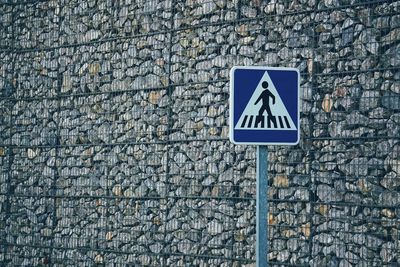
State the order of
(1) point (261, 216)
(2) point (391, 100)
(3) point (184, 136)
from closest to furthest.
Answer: (1) point (261, 216)
(2) point (391, 100)
(3) point (184, 136)

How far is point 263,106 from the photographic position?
776cm

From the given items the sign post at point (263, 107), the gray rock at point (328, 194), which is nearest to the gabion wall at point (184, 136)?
the gray rock at point (328, 194)

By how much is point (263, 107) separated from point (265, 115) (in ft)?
0.21

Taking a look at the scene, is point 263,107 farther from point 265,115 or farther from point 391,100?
point 391,100

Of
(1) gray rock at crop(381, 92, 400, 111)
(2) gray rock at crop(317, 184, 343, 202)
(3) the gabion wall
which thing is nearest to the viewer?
(1) gray rock at crop(381, 92, 400, 111)

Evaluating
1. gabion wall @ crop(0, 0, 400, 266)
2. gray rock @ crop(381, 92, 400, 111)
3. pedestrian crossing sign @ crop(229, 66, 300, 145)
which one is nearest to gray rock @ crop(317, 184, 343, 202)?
gabion wall @ crop(0, 0, 400, 266)

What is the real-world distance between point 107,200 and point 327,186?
3.68 metres

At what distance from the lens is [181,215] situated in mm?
12680

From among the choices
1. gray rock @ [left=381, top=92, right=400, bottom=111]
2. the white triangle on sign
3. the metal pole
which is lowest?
the metal pole

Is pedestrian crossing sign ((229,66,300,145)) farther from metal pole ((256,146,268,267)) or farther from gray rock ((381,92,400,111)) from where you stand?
gray rock ((381,92,400,111))

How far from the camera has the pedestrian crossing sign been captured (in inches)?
302

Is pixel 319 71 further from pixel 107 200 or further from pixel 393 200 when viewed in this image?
pixel 107 200

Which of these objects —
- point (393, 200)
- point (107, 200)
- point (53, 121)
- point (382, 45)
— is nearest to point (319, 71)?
point (382, 45)

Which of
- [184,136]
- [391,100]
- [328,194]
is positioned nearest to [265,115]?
[391,100]
